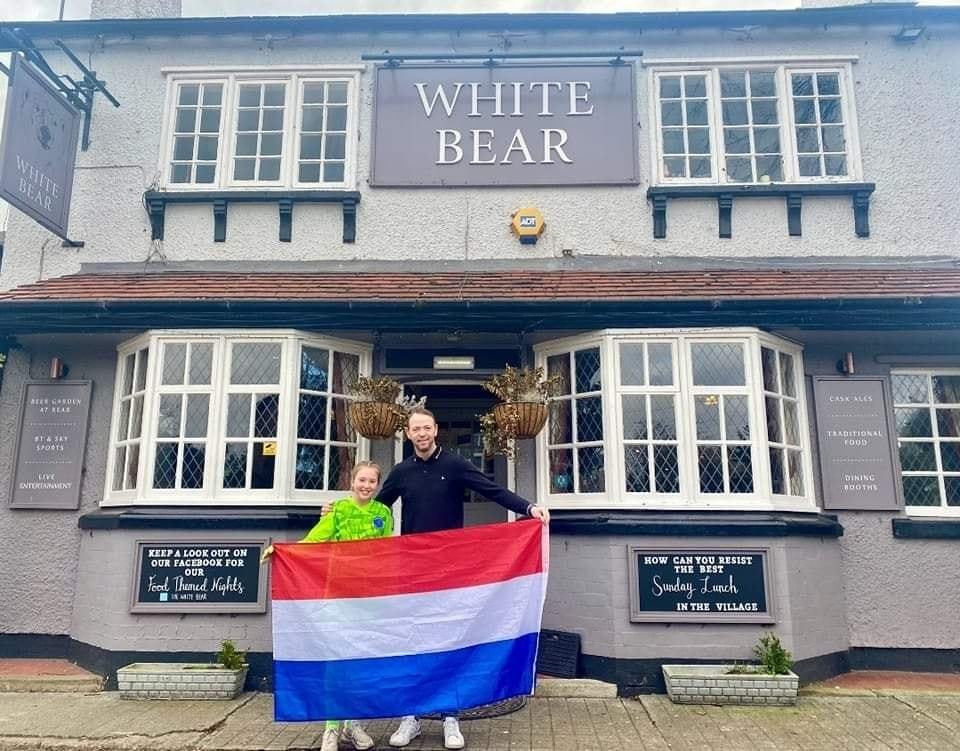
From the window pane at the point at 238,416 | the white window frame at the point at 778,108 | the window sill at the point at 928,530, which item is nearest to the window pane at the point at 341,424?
the window pane at the point at 238,416

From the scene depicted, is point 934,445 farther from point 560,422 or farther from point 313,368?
point 313,368

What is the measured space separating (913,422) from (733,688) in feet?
10.9

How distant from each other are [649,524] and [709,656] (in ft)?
3.78

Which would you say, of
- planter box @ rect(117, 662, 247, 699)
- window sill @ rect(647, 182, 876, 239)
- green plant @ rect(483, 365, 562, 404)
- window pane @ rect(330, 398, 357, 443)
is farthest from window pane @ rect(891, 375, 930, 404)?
planter box @ rect(117, 662, 247, 699)

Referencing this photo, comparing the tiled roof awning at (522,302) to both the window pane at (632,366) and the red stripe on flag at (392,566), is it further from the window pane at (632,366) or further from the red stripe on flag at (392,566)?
the red stripe on flag at (392,566)

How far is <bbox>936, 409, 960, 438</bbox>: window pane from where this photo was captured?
268 inches

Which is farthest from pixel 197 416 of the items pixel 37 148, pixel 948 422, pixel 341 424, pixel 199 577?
pixel 948 422

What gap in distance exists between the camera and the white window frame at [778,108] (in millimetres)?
A: 7527

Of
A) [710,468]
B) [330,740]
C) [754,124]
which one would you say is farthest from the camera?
[754,124]

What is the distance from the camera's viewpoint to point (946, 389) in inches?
271

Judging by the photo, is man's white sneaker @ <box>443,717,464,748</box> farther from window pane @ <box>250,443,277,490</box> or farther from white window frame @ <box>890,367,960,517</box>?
white window frame @ <box>890,367,960,517</box>

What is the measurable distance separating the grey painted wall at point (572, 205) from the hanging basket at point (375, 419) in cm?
202

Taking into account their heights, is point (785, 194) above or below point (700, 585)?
above

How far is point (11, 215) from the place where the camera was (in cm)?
783
